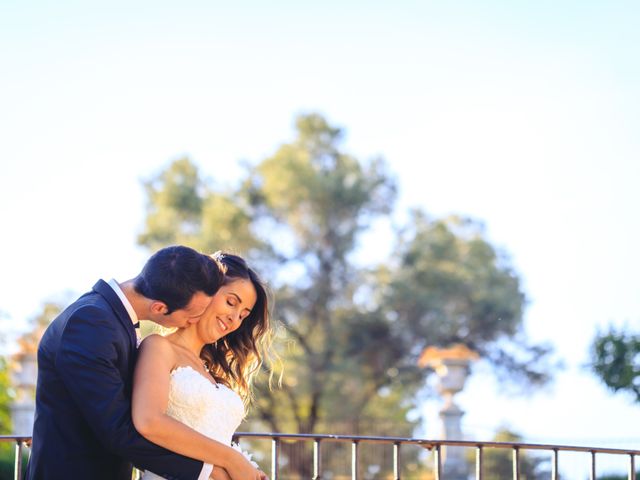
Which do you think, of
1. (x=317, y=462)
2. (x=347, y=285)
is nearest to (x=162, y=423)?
(x=317, y=462)

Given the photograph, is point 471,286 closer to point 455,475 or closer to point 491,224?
point 491,224

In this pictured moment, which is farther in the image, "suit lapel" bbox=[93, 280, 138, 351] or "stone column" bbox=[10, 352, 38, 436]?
"stone column" bbox=[10, 352, 38, 436]

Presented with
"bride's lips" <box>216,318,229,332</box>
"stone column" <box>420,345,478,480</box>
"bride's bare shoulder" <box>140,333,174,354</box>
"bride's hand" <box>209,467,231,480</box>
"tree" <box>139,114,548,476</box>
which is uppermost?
"tree" <box>139,114,548,476</box>

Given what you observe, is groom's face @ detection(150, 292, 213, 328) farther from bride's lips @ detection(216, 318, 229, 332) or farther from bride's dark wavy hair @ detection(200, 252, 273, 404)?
bride's dark wavy hair @ detection(200, 252, 273, 404)

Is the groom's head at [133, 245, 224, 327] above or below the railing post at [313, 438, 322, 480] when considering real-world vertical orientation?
above

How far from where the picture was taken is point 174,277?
336 centimetres

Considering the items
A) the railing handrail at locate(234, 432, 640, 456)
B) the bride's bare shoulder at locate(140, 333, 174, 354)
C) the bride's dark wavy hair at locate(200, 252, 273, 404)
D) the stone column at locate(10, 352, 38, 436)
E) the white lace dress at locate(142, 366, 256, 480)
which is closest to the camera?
the bride's bare shoulder at locate(140, 333, 174, 354)

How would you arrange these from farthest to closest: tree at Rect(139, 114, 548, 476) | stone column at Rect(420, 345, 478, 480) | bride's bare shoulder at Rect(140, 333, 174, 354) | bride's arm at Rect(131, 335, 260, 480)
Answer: tree at Rect(139, 114, 548, 476), stone column at Rect(420, 345, 478, 480), bride's bare shoulder at Rect(140, 333, 174, 354), bride's arm at Rect(131, 335, 260, 480)

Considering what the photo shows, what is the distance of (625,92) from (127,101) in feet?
35.6

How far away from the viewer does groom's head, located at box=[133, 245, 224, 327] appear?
3.37 m

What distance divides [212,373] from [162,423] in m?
0.81

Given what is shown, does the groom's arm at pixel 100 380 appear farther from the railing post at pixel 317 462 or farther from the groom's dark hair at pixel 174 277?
the railing post at pixel 317 462

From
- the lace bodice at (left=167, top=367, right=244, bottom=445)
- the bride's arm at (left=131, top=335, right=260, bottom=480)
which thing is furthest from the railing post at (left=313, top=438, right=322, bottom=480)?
the bride's arm at (left=131, top=335, right=260, bottom=480)

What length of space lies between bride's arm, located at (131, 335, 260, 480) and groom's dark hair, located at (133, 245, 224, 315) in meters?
0.23
